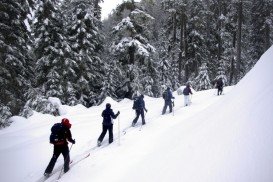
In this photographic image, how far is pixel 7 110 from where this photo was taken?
17.9m

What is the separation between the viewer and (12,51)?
1998 cm

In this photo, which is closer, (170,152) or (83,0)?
(170,152)

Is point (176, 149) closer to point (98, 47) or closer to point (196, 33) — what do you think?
point (98, 47)

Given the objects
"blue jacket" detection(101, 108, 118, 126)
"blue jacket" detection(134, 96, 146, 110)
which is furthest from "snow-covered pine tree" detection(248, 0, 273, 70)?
"blue jacket" detection(101, 108, 118, 126)

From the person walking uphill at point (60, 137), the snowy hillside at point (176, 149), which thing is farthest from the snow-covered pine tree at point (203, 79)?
the person walking uphill at point (60, 137)

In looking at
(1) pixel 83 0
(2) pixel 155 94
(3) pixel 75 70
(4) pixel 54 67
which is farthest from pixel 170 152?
(2) pixel 155 94

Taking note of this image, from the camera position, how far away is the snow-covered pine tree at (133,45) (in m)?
26.6

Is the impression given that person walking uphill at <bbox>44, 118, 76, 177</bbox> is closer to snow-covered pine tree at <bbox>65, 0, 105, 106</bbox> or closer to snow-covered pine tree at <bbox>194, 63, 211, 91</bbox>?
snow-covered pine tree at <bbox>65, 0, 105, 106</bbox>

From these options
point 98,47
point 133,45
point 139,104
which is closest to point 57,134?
point 139,104

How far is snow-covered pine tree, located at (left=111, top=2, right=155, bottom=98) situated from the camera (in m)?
26.6

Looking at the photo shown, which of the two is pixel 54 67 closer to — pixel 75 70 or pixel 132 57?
pixel 75 70

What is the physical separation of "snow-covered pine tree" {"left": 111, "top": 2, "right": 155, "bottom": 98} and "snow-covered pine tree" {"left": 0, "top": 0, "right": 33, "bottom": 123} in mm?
8436

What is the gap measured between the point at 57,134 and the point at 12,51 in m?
12.1

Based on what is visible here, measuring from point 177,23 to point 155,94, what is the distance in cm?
1014
